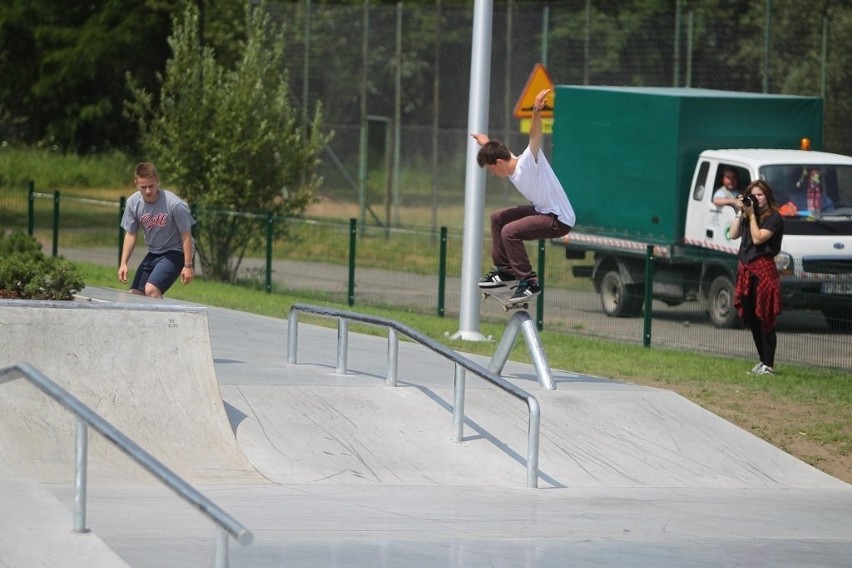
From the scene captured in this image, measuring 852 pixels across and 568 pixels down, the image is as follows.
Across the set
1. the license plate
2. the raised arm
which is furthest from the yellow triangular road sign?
the raised arm

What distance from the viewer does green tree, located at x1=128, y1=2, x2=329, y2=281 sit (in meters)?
22.1

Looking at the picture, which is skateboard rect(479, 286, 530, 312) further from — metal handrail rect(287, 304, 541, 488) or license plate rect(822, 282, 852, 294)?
license plate rect(822, 282, 852, 294)

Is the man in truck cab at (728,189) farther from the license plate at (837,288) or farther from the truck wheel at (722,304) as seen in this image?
the license plate at (837,288)

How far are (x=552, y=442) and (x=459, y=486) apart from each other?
1106 millimetres

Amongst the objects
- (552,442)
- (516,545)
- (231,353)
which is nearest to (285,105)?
(231,353)

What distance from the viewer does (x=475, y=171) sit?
1501 centimetres

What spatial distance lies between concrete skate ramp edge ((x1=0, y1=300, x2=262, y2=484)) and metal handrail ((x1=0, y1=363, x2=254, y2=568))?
6.61ft

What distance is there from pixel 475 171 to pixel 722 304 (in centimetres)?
422

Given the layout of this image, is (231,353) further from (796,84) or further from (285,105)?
(796,84)

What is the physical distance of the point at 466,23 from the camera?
107ft

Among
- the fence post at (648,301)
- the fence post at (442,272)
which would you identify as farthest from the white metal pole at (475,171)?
the fence post at (442,272)

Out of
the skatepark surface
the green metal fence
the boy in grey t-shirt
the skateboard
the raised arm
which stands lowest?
the skatepark surface

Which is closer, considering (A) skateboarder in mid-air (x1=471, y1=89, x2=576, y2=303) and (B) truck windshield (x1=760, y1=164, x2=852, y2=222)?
(A) skateboarder in mid-air (x1=471, y1=89, x2=576, y2=303)

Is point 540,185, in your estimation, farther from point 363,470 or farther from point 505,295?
point 363,470
